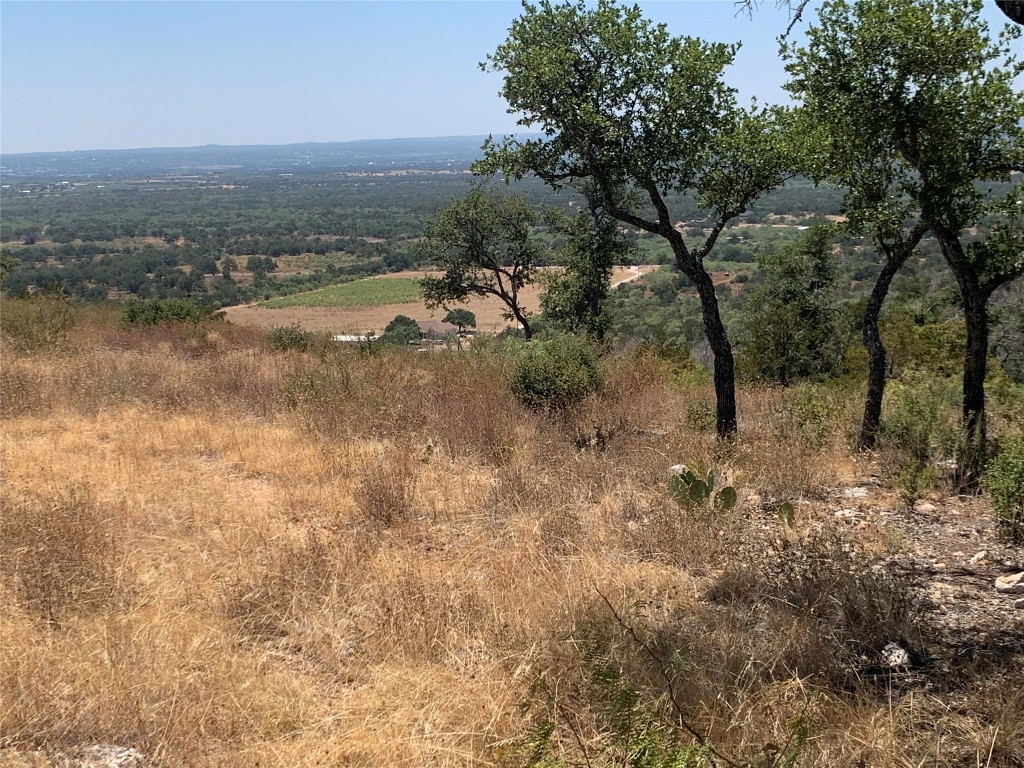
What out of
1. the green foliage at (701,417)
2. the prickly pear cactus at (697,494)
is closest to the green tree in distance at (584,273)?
the green foliage at (701,417)

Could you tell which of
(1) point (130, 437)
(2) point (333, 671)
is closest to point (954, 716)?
(2) point (333, 671)

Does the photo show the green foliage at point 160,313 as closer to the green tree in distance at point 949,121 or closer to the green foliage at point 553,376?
the green foliage at point 553,376

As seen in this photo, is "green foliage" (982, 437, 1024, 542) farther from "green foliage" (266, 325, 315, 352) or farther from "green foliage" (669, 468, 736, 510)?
"green foliage" (266, 325, 315, 352)

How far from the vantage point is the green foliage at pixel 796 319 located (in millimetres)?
21734

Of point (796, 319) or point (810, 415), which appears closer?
point (810, 415)

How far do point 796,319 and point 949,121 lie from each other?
16.1m

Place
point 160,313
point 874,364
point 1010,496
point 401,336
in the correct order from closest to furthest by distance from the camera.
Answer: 1. point 1010,496
2. point 874,364
3. point 160,313
4. point 401,336

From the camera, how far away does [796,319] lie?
21953mm

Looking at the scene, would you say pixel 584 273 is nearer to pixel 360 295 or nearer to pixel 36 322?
pixel 36 322

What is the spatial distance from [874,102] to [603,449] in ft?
13.5

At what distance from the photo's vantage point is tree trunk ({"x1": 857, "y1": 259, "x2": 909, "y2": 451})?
750 centimetres

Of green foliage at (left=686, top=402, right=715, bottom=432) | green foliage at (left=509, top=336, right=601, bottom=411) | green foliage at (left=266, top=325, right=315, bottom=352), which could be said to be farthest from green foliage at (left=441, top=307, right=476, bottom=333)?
green foliage at (left=686, top=402, right=715, bottom=432)

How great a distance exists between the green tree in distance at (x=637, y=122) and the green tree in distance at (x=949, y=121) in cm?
96

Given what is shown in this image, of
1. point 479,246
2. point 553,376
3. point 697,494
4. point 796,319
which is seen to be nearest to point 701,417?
point 553,376
